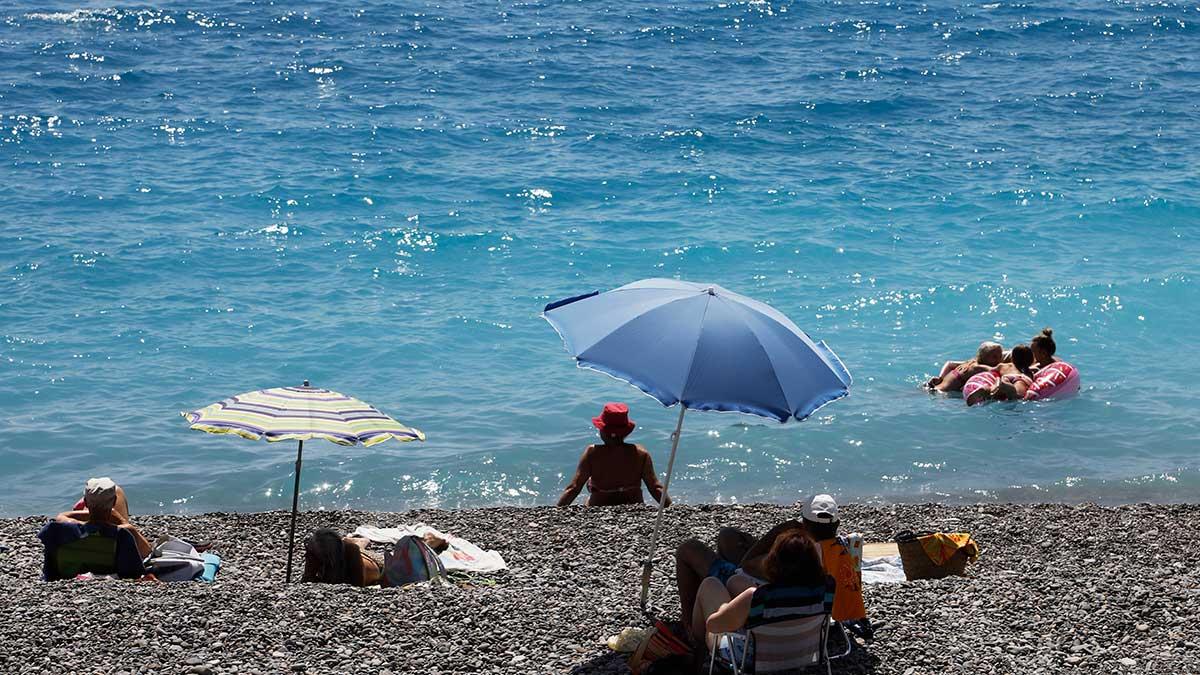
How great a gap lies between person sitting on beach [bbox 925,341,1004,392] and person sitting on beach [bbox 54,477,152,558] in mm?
9087

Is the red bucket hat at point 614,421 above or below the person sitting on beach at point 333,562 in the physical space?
above

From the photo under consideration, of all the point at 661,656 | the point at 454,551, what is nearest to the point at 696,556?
the point at 661,656

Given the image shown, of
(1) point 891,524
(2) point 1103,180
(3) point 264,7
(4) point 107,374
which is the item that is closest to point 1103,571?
(1) point 891,524

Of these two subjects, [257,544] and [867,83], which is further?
[867,83]

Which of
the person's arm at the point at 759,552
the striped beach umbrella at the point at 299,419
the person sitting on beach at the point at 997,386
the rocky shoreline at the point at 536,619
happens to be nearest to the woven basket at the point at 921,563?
the rocky shoreline at the point at 536,619

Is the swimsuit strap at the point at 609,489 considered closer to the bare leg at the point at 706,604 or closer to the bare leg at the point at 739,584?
the bare leg at the point at 706,604

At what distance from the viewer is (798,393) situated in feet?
22.9

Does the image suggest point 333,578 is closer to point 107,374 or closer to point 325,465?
point 325,465

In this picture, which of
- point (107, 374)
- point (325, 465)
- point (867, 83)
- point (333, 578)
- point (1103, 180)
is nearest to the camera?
point (333, 578)

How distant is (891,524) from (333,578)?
448cm

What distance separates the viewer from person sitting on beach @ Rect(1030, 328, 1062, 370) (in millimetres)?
14844

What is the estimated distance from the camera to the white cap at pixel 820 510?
687 centimetres

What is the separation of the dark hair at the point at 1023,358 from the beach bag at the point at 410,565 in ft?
27.9

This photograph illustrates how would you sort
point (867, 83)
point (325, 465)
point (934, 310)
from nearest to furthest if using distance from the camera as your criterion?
1. point (325, 465)
2. point (934, 310)
3. point (867, 83)
